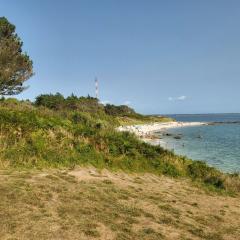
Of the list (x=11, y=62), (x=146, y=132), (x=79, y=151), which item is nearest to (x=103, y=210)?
(x=79, y=151)

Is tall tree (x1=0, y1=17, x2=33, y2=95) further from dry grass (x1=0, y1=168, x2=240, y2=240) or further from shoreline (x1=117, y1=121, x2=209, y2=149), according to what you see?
dry grass (x1=0, y1=168, x2=240, y2=240)

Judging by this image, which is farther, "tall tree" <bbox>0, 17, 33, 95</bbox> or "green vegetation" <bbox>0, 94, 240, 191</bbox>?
"tall tree" <bbox>0, 17, 33, 95</bbox>

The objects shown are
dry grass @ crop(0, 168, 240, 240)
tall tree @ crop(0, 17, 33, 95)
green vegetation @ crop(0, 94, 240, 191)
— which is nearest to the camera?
dry grass @ crop(0, 168, 240, 240)

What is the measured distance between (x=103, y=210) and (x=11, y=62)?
110 ft

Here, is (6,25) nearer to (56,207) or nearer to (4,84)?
(4,84)

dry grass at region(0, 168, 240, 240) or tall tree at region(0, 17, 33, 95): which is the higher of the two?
tall tree at region(0, 17, 33, 95)

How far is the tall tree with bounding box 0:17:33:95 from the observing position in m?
38.8

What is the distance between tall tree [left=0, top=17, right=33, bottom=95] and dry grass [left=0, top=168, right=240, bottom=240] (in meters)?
27.5

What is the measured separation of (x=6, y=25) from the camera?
39.9 m

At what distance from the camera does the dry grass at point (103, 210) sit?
8.59 meters

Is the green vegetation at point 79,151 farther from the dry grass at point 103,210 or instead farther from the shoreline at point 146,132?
the shoreline at point 146,132

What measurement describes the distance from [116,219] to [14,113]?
1264 cm

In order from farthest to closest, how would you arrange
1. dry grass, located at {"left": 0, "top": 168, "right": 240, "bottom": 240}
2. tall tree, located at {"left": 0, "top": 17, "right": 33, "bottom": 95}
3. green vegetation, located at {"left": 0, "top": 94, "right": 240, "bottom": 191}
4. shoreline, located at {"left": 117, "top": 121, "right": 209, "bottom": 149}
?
shoreline, located at {"left": 117, "top": 121, "right": 209, "bottom": 149} → tall tree, located at {"left": 0, "top": 17, "right": 33, "bottom": 95} → green vegetation, located at {"left": 0, "top": 94, "right": 240, "bottom": 191} → dry grass, located at {"left": 0, "top": 168, "right": 240, "bottom": 240}

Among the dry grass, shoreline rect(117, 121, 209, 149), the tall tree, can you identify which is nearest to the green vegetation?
the dry grass
